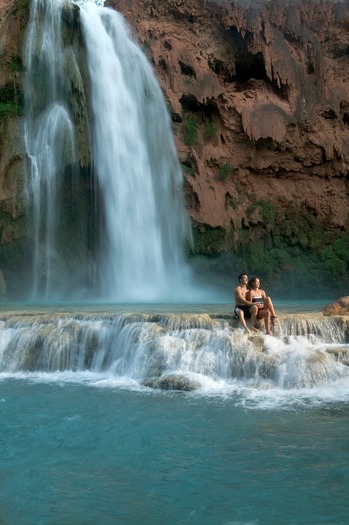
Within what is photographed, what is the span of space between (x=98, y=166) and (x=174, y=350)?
1163 centimetres

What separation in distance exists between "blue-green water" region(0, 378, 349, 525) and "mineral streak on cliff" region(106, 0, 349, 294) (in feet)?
47.8

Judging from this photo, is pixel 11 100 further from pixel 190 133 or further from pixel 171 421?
pixel 171 421

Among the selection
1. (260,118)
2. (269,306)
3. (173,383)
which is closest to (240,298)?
(269,306)

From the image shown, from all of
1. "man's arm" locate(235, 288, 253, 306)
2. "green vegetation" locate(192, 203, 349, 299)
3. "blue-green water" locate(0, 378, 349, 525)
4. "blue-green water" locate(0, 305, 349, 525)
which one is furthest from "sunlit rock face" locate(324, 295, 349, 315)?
"green vegetation" locate(192, 203, 349, 299)

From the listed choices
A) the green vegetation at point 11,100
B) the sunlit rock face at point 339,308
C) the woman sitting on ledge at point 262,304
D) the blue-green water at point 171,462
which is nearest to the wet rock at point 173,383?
the blue-green water at point 171,462

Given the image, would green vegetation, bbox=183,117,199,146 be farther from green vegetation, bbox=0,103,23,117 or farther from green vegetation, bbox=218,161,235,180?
green vegetation, bbox=0,103,23,117

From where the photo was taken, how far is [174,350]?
9.97m

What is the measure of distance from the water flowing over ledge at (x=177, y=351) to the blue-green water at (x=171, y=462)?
111 centimetres

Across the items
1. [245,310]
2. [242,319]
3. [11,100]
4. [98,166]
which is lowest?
[242,319]

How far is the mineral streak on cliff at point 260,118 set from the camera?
21.7m

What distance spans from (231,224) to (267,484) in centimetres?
1734

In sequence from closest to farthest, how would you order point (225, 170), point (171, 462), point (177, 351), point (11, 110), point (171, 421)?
point (171, 462) → point (171, 421) → point (177, 351) → point (11, 110) → point (225, 170)

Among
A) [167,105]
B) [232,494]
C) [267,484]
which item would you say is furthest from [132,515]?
[167,105]

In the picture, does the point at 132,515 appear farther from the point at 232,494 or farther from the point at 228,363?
the point at 228,363
